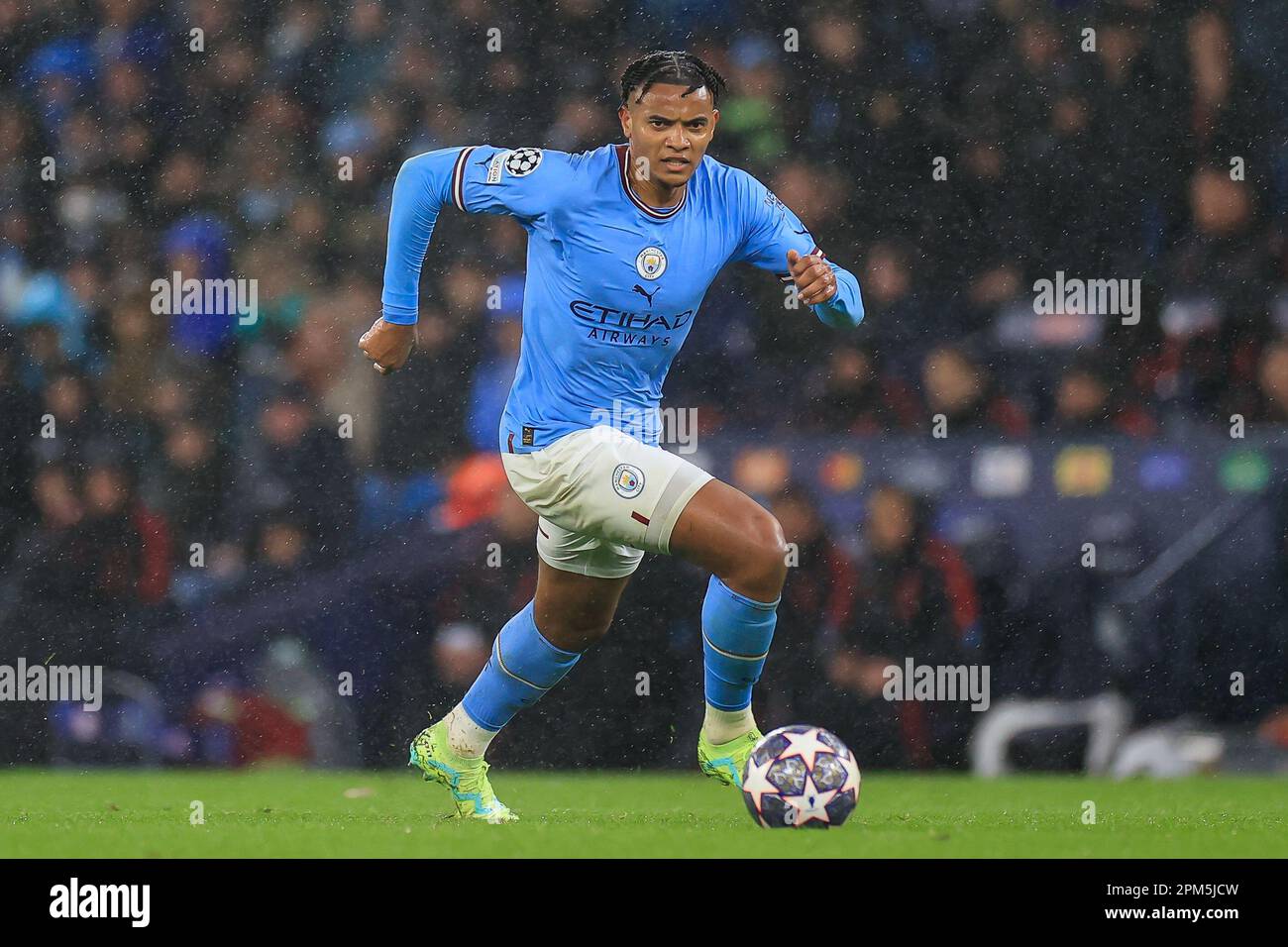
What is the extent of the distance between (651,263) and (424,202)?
754 mm

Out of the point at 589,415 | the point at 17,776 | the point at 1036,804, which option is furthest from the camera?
the point at 17,776

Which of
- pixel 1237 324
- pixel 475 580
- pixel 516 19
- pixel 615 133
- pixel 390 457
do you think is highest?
pixel 516 19

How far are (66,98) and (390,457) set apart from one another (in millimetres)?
2052

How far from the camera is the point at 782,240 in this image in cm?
561

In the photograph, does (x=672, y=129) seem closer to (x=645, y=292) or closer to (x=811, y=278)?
(x=645, y=292)

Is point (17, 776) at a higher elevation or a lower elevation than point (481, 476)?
lower

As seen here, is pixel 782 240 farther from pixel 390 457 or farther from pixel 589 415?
pixel 390 457

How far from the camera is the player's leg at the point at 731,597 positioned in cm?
513

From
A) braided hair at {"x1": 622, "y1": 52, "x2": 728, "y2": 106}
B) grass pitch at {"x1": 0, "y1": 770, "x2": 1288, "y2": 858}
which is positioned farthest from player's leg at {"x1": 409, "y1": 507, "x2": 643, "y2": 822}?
braided hair at {"x1": 622, "y1": 52, "x2": 728, "y2": 106}

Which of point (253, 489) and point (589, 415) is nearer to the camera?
point (589, 415)

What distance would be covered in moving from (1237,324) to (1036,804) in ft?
7.96

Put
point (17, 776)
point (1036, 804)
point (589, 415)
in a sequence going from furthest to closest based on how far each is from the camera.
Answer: point (17, 776) < point (1036, 804) < point (589, 415)

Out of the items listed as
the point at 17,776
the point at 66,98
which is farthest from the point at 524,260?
the point at 17,776

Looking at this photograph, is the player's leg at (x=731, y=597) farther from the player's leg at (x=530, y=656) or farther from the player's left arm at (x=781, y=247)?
the player's left arm at (x=781, y=247)
